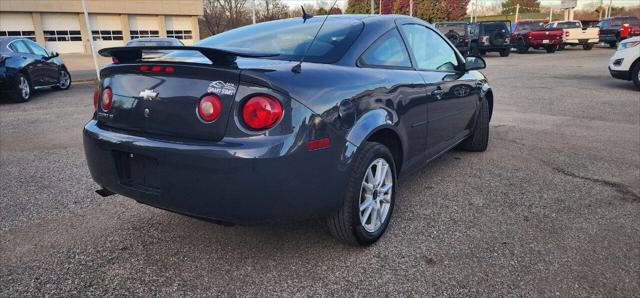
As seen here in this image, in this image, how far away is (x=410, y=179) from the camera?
4.05m

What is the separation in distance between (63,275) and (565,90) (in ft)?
33.8

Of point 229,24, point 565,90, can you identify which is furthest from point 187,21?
point 565,90

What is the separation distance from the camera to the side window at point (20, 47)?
954cm

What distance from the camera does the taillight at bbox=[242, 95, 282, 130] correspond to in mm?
2170

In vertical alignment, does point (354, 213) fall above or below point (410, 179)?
above

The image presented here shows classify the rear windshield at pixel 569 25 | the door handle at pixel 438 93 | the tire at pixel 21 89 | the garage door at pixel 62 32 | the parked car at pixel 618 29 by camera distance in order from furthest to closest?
the garage door at pixel 62 32, the parked car at pixel 618 29, the rear windshield at pixel 569 25, the tire at pixel 21 89, the door handle at pixel 438 93

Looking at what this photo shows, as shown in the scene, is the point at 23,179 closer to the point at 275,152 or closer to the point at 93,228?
the point at 93,228

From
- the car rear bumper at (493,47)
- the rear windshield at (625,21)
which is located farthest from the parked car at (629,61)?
the rear windshield at (625,21)

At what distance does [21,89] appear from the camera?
9.34 meters

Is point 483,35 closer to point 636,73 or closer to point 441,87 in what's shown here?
point 636,73

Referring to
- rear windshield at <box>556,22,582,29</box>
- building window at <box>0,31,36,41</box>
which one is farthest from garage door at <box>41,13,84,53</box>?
rear windshield at <box>556,22,582,29</box>

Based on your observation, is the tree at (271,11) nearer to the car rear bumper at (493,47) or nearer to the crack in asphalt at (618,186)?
the car rear bumper at (493,47)

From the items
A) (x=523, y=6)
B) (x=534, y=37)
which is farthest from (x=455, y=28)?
(x=523, y=6)

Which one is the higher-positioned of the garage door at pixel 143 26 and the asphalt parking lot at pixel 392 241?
the garage door at pixel 143 26
